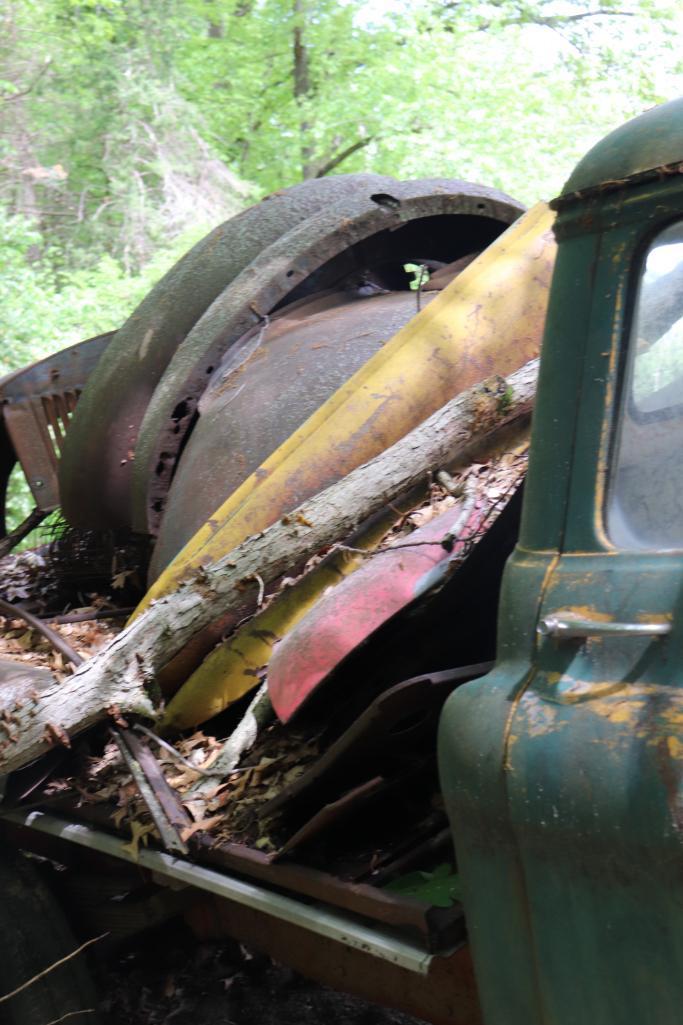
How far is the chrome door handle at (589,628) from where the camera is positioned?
5.65ft

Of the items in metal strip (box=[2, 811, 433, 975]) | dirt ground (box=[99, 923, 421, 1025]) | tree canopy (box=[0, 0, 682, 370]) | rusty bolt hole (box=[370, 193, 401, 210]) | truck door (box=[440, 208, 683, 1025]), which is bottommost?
dirt ground (box=[99, 923, 421, 1025])

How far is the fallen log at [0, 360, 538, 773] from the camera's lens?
10.4ft

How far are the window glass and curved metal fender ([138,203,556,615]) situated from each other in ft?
5.06

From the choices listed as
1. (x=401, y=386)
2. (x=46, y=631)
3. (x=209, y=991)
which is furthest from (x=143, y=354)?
(x=209, y=991)

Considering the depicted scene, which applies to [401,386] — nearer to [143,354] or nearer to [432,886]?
[432,886]

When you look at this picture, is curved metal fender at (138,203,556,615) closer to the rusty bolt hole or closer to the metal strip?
the metal strip

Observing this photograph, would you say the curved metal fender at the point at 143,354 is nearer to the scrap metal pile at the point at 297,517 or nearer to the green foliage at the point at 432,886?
the scrap metal pile at the point at 297,517

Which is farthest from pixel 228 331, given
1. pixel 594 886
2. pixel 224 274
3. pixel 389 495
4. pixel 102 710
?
pixel 594 886

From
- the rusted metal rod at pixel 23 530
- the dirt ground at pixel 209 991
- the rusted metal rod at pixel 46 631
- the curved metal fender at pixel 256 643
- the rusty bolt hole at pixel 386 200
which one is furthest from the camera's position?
the rusted metal rod at pixel 23 530

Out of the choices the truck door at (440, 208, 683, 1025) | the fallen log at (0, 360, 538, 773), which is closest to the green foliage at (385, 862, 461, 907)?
the truck door at (440, 208, 683, 1025)

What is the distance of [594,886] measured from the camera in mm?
1691

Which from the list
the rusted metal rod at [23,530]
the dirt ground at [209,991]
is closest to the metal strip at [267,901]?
the dirt ground at [209,991]

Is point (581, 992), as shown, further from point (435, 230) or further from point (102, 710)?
point (435, 230)

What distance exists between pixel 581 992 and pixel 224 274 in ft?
12.0
